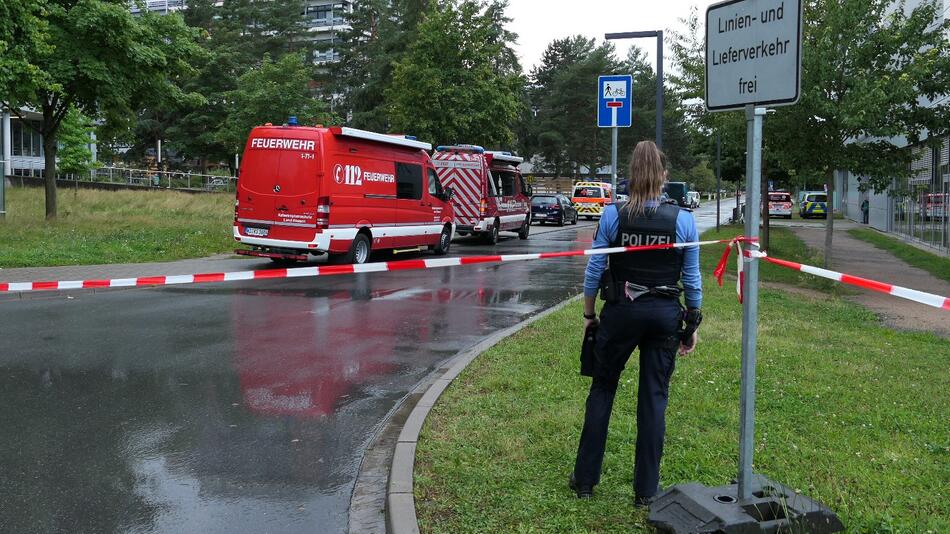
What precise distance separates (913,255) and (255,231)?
17747 mm

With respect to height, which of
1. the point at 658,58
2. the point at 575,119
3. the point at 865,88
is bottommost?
the point at 865,88

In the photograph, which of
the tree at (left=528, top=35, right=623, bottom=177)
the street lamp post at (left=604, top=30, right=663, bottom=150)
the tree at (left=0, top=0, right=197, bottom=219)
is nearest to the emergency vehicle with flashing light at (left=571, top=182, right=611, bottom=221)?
the tree at (left=528, top=35, right=623, bottom=177)

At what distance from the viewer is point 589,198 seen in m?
48.2

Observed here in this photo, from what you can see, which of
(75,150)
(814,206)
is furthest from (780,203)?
(75,150)

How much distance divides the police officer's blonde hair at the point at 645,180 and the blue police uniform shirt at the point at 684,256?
49 millimetres

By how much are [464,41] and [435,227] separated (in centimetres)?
1678

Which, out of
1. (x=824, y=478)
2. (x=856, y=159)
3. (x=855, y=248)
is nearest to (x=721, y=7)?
(x=824, y=478)

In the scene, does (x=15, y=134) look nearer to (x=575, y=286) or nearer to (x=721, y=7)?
(x=575, y=286)

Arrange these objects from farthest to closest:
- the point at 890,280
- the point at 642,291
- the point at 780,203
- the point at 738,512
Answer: the point at 780,203 < the point at 890,280 < the point at 642,291 < the point at 738,512

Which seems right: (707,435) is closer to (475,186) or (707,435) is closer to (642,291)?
(642,291)

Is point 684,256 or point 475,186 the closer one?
point 684,256

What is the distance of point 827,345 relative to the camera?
28.1 feet

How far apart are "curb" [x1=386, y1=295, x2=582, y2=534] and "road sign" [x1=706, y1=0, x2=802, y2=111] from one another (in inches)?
102

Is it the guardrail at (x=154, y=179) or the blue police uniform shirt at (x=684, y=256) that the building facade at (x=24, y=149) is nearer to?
the guardrail at (x=154, y=179)
